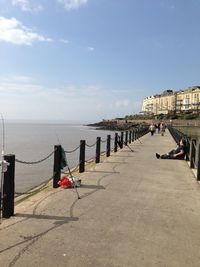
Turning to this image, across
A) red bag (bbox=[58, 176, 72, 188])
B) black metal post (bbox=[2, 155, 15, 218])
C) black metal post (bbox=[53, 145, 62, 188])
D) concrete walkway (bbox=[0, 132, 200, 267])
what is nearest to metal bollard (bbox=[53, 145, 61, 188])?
black metal post (bbox=[53, 145, 62, 188])

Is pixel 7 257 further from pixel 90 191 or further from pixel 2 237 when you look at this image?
pixel 90 191

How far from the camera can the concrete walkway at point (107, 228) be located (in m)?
5.30

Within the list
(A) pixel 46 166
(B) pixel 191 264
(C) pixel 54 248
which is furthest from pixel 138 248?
(A) pixel 46 166

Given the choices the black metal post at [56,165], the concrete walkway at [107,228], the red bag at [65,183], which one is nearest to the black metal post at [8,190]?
the concrete walkway at [107,228]

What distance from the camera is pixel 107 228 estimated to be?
666 cm

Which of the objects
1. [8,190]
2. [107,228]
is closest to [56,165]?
[8,190]

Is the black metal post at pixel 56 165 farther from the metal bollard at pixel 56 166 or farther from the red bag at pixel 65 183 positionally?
the red bag at pixel 65 183

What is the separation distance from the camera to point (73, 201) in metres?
8.70

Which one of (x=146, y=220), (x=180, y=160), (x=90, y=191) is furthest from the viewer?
(x=180, y=160)

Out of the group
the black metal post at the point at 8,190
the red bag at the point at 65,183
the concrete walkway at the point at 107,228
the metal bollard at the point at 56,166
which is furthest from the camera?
the metal bollard at the point at 56,166

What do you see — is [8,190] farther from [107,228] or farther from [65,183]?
[65,183]

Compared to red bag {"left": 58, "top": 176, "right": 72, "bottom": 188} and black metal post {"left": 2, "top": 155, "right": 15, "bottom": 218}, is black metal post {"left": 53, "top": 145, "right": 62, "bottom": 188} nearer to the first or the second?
red bag {"left": 58, "top": 176, "right": 72, "bottom": 188}

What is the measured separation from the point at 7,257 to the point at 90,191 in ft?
15.8

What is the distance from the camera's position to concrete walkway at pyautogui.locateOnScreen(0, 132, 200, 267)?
5296 mm
